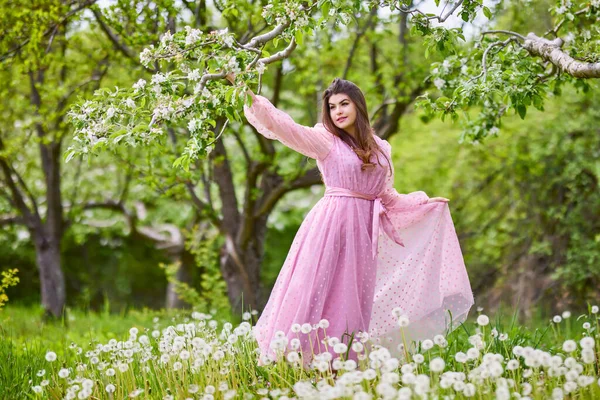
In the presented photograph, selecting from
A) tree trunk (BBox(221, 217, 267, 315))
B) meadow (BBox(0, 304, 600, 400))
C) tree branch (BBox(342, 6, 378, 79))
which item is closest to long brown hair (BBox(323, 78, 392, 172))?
meadow (BBox(0, 304, 600, 400))

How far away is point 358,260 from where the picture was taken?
12.4 feet

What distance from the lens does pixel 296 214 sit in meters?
12.9

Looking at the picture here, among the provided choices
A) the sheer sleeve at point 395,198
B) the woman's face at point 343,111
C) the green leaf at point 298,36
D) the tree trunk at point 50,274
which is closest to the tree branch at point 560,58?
the sheer sleeve at point 395,198

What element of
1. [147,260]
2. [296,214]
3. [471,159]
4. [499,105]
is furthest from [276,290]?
[147,260]

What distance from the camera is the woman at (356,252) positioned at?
12.0 ft

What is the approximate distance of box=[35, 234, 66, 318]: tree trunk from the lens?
8125 millimetres

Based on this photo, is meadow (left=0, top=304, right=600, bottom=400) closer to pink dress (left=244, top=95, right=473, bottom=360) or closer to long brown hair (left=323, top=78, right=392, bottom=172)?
pink dress (left=244, top=95, right=473, bottom=360)

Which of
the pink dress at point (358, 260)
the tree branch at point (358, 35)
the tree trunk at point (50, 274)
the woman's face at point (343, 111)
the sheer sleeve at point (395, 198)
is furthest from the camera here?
the tree trunk at point (50, 274)

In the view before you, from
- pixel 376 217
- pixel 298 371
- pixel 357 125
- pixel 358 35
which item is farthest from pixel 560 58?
pixel 358 35

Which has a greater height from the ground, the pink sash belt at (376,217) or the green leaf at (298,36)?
the green leaf at (298,36)

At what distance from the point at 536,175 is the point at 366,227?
5.64 m

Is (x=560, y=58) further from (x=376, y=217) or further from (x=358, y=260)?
(x=358, y=260)

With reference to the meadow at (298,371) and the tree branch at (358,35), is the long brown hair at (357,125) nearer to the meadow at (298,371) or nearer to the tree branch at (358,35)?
the meadow at (298,371)

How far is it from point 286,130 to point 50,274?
5759mm
